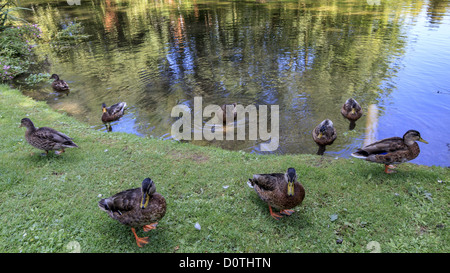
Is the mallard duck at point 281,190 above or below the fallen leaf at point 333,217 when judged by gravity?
above

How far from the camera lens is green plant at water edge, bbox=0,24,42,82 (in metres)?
16.2

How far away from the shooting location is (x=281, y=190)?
5418 millimetres

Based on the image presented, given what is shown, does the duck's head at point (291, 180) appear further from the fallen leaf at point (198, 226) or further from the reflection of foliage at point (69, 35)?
the reflection of foliage at point (69, 35)

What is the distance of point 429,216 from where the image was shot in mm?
5484

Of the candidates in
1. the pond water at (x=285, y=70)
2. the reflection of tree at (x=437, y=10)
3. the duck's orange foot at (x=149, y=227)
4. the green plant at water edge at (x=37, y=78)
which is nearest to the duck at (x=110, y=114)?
the pond water at (x=285, y=70)

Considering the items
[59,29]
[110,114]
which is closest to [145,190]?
[110,114]

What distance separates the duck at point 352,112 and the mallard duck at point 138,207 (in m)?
8.28
